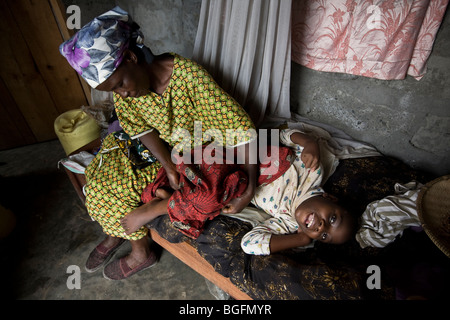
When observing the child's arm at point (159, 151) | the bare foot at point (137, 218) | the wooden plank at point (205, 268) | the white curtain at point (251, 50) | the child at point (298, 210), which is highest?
the white curtain at point (251, 50)

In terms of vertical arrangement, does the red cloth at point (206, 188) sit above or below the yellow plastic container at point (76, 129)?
above

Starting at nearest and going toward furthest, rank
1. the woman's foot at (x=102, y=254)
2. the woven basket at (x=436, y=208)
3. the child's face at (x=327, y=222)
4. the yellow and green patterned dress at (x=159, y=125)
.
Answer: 1. the woven basket at (x=436, y=208)
2. the child's face at (x=327, y=222)
3. the yellow and green patterned dress at (x=159, y=125)
4. the woman's foot at (x=102, y=254)

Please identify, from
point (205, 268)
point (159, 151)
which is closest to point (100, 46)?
point (159, 151)

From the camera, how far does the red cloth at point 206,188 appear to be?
4.36ft

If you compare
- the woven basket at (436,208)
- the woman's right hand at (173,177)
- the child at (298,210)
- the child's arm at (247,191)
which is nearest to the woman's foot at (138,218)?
the woman's right hand at (173,177)

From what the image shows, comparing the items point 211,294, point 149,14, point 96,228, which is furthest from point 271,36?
point 96,228

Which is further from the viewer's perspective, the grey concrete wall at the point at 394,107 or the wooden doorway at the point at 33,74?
the wooden doorway at the point at 33,74

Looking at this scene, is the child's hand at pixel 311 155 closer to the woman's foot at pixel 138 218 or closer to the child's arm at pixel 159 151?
the child's arm at pixel 159 151

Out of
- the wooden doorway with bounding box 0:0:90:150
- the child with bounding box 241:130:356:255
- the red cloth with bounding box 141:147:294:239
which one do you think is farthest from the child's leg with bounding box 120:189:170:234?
the wooden doorway with bounding box 0:0:90:150

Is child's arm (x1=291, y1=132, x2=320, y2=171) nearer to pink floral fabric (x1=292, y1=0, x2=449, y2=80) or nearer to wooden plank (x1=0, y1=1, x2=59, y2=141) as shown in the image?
pink floral fabric (x1=292, y1=0, x2=449, y2=80)

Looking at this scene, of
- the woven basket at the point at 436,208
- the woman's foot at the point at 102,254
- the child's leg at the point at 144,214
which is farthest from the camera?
the woman's foot at the point at 102,254

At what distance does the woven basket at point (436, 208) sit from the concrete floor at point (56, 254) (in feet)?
4.80

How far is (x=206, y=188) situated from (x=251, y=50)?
3.10 ft
